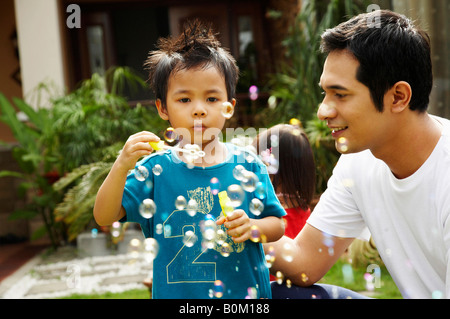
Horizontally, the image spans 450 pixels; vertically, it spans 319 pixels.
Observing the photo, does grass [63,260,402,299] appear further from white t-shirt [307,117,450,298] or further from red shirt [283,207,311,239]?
white t-shirt [307,117,450,298]

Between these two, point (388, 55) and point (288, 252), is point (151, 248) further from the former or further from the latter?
point (388, 55)

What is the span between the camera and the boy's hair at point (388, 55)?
4.34 feet

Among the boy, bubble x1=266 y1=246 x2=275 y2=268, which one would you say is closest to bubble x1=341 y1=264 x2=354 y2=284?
bubble x1=266 y1=246 x2=275 y2=268

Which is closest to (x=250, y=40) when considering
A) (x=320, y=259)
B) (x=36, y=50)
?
(x=36, y=50)

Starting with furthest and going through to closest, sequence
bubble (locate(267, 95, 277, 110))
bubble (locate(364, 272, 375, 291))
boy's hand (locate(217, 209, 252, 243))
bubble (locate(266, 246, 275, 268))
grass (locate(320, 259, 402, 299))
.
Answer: bubble (locate(267, 95, 277, 110)) < bubble (locate(364, 272, 375, 291)) < grass (locate(320, 259, 402, 299)) < bubble (locate(266, 246, 275, 268)) < boy's hand (locate(217, 209, 252, 243))

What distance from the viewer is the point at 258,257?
138 centimetres

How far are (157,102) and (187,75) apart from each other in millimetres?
137

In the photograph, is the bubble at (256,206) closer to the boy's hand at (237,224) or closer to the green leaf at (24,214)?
the boy's hand at (237,224)

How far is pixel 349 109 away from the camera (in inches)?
52.6

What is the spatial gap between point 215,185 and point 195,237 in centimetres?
14

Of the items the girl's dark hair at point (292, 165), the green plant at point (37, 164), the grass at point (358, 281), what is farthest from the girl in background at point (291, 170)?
the green plant at point (37, 164)

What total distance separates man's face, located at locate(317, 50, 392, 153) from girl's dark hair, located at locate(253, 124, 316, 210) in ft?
1.84

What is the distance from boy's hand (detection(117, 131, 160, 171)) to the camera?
49.0 inches
